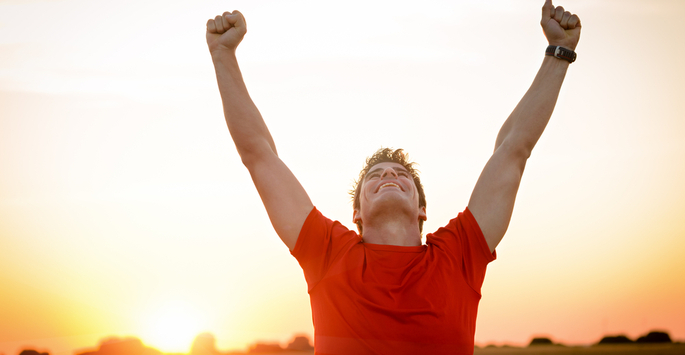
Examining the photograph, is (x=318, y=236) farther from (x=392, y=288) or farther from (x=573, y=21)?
(x=573, y=21)

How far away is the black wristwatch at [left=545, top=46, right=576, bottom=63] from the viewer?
3896mm

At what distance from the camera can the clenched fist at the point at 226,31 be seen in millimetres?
3596

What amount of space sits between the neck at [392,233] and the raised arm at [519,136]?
0.49 meters

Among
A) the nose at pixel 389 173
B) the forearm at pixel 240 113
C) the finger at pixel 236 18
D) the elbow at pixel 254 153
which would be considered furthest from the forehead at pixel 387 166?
the finger at pixel 236 18

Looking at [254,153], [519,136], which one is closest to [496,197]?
[519,136]

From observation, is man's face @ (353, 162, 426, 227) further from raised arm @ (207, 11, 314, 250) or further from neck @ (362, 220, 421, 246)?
raised arm @ (207, 11, 314, 250)

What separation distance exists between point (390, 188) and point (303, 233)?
2.97ft

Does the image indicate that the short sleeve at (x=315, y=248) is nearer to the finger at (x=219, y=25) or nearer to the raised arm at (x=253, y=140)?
the raised arm at (x=253, y=140)

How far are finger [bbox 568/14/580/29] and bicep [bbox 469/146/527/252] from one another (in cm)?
131

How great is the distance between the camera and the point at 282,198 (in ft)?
10.6

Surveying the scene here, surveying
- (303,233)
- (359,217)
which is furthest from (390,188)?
(303,233)

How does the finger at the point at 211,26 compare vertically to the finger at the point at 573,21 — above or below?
below

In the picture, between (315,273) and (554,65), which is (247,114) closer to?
(315,273)

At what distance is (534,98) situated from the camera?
3.75 metres
